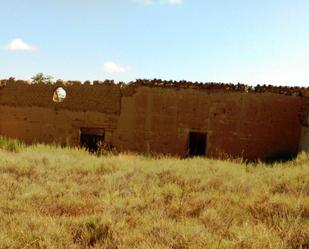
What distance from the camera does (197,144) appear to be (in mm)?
14836

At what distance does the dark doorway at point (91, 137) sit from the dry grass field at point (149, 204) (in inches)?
181

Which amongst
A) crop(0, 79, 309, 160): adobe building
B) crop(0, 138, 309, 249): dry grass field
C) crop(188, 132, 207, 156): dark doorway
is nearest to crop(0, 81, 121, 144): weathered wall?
crop(0, 79, 309, 160): adobe building

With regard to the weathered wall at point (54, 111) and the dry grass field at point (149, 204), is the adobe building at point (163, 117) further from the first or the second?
the dry grass field at point (149, 204)

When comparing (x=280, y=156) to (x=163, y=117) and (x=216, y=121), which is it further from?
(x=163, y=117)

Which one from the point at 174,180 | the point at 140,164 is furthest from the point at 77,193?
the point at 140,164

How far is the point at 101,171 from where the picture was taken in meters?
9.50

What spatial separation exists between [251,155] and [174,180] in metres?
5.49

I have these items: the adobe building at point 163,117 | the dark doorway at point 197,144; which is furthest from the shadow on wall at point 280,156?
the dark doorway at point 197,144

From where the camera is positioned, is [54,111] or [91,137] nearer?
[54,111]

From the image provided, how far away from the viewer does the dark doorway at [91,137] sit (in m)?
15.1

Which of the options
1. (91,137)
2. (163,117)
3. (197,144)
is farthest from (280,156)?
(91,137)

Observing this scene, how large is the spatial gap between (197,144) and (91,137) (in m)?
3.91

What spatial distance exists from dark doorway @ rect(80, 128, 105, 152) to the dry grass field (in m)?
4.60

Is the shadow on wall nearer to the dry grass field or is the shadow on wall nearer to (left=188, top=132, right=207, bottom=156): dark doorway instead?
(left=188, top=132, right=207, bottom=156): dark doorway
